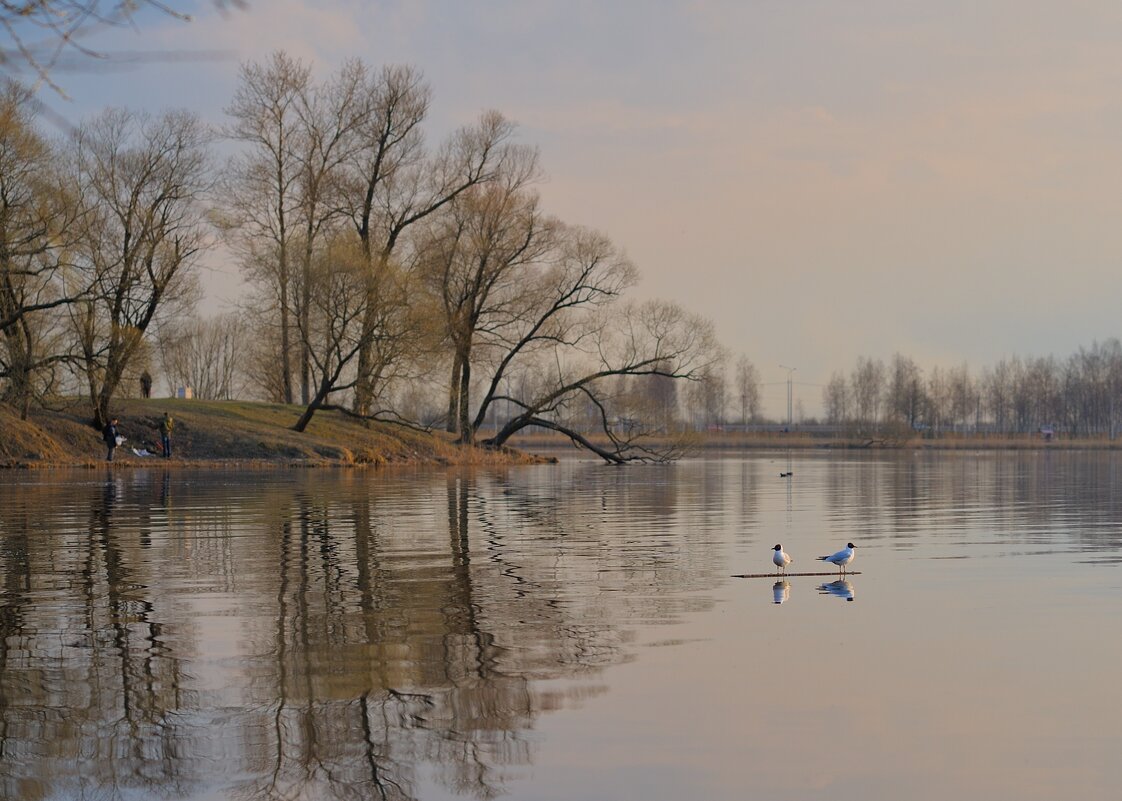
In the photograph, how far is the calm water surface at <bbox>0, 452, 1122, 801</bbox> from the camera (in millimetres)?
6926

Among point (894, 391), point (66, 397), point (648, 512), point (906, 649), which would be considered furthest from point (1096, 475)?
point (894, 391)

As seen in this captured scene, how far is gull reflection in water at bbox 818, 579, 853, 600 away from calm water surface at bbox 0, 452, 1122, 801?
0.09 metres

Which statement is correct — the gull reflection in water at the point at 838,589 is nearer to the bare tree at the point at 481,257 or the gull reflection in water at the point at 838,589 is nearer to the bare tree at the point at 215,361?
the bare tree at the point at 481,257

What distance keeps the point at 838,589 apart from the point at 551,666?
5439 mm

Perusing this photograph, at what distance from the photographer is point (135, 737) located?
750 centimetres

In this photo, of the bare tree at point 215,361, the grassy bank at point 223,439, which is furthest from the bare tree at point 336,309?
the bare tree at point 215,361

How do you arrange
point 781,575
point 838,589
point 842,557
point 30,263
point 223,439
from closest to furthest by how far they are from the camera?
point 838,589 → point 781,575 → point 842,557 → point 30,263 → point 223,439

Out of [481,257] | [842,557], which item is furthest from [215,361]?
[842,557]

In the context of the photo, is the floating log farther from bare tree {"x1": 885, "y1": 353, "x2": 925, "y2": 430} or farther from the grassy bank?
bare tree {"x1": 885, "y1": 353, "x2": 925, "y2": 430}

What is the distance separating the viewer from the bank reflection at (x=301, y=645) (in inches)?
276

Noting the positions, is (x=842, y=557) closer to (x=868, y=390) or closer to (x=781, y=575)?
(x=781, y=575)

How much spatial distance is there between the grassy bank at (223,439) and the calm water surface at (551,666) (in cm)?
2843

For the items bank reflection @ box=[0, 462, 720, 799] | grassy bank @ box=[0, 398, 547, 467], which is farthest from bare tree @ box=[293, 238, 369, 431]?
bank reflection @ box=[0, 462, 720, 799]

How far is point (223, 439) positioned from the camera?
5225 cm
